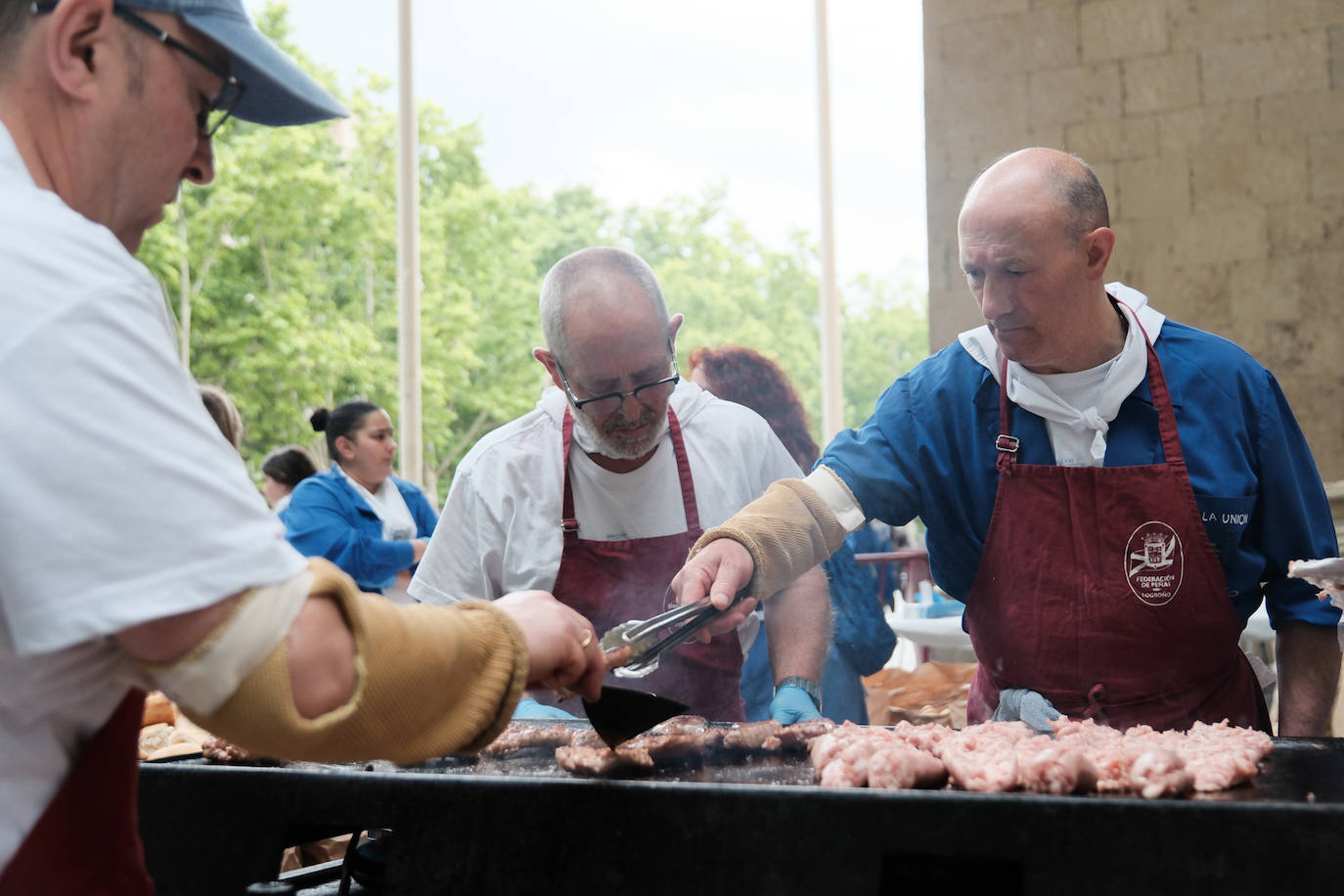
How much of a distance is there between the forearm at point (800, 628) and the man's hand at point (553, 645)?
1426 millimetres

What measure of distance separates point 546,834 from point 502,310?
22.9 metres

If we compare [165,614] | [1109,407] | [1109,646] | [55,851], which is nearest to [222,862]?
[55,851]

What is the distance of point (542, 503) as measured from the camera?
3.19 m

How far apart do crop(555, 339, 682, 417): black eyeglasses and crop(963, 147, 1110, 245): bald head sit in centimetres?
92

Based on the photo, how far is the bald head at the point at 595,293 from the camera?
9.83 feet

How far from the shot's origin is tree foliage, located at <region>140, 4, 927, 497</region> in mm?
20891

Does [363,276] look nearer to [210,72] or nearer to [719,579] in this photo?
[719,579]

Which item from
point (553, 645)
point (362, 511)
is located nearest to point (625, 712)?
point (553, 645)

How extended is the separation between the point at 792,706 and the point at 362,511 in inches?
134

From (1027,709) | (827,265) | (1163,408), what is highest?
(827,265)

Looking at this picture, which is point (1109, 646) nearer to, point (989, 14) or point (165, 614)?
point (165, 614)

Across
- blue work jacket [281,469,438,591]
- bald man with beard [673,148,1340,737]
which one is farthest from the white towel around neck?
blue work jacket [281,469,438,591]

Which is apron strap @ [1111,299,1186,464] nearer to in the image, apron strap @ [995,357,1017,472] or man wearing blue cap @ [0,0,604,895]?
apron strap @ [995,357,1017,472]

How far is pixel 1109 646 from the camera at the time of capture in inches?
97.7
